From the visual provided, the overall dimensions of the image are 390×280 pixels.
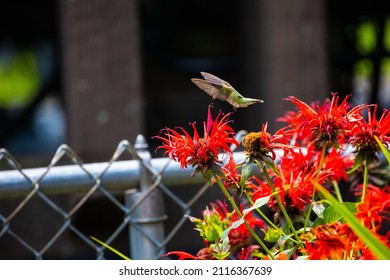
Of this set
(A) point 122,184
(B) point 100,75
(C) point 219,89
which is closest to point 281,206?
(C) point 219,89

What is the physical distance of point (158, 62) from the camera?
13.9 ft

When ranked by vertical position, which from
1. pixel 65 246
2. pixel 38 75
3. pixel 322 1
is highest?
pixel 322 1

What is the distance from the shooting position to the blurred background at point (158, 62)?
3379 millimetres

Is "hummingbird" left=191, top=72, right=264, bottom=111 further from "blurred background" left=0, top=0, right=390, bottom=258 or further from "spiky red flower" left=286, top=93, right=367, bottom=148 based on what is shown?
"blurred background" left=0, top=0, right=390, bottom=258

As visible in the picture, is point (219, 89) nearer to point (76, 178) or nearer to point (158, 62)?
point (76, 178)

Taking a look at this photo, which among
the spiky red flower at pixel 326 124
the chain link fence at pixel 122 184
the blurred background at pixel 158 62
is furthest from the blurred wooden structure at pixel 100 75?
the spiky red flower at pixel 326 124

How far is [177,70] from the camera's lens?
13.8ft

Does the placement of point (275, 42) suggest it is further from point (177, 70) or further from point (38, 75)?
point (38, 75)

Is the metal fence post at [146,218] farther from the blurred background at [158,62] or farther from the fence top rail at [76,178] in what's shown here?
the blurred background at [158,62]

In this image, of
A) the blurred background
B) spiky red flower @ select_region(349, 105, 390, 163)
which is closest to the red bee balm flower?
spiky red flower @ select_region(349, 105, 390, 163)
